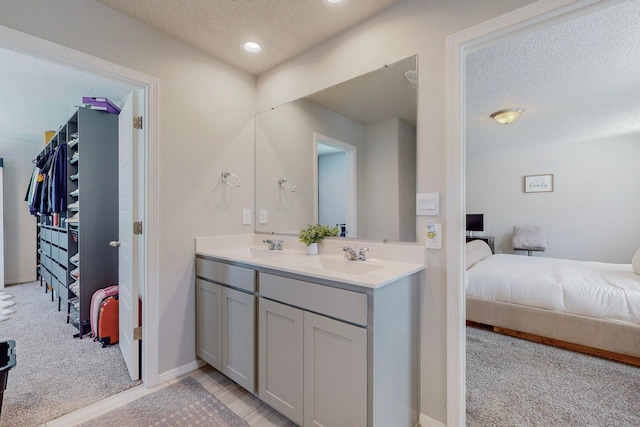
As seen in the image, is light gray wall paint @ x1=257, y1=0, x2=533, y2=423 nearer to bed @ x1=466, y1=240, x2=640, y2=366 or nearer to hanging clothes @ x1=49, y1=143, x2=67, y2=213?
bed @ x1=466, y1=240, x2=640, y2=366

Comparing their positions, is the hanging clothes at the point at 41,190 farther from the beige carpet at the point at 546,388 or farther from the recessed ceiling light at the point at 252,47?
the beige carpet at the point at 546,388

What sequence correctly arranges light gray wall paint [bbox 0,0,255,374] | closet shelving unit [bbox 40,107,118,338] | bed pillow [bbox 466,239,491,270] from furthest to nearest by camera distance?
bed pillow [bbox 466,239,491,270] → closet shelving unit [bbox 40,107,118,338] → light gray wall paint [bbox 0,0,255,374]

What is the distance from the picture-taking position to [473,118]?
11.9ft

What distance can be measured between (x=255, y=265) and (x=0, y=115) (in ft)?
13.7

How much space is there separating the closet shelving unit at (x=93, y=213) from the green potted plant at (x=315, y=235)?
1.99 metres

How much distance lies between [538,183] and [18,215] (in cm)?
878

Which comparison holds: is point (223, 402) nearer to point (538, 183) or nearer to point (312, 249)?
point (312, 249)

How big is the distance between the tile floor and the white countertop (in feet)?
2.79

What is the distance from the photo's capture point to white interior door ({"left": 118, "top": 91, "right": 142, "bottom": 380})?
6.15 feet

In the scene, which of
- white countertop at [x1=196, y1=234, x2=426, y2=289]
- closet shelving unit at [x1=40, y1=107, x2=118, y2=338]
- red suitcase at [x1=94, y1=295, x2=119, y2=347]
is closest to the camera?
white countertop at [x1=196, y1=234, x2=426, y2=289]

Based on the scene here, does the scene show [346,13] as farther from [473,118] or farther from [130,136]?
[473,118]

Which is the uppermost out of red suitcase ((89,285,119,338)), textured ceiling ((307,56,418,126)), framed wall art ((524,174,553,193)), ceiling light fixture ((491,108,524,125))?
ceiling light fixture ((491,108,524,125))

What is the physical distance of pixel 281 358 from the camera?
1.48 metres

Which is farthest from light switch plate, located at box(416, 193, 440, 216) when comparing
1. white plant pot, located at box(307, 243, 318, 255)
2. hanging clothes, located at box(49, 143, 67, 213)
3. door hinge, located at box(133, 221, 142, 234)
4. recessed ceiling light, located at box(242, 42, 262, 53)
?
hanging clothes, located at box(49, 143, 67, 213)
